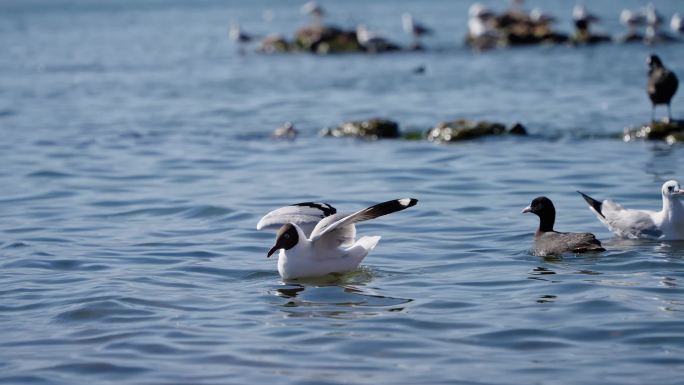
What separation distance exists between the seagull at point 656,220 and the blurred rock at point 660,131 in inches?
267

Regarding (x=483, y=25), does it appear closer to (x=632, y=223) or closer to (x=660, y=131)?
(x=660, y=131)

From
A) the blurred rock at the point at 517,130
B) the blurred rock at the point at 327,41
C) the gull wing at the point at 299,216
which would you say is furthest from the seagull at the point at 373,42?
the gull wing at the point at 299,216

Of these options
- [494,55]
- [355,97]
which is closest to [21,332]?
[355,97]

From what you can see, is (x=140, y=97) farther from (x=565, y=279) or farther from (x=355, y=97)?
(x=565, y=279)

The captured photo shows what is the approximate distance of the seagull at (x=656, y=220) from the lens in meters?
11.9

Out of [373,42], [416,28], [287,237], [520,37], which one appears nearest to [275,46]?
[373,42]

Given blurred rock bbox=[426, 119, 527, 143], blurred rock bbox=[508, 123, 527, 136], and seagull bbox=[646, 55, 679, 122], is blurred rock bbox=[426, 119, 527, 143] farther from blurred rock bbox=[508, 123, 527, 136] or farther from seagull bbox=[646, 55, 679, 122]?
seagull bbox=[646, 55, 679, 122]

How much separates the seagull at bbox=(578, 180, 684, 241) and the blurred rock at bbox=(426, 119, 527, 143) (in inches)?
306

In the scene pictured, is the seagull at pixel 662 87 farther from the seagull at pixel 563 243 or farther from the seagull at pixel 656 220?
the seagull at pixel 563 243

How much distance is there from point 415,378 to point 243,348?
1.40 meters

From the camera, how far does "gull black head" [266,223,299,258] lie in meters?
10.6

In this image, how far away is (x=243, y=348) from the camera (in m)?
8.62

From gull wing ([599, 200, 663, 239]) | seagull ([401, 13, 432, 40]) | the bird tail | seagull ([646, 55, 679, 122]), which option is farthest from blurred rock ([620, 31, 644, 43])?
the bird tail

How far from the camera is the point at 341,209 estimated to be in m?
14.6
